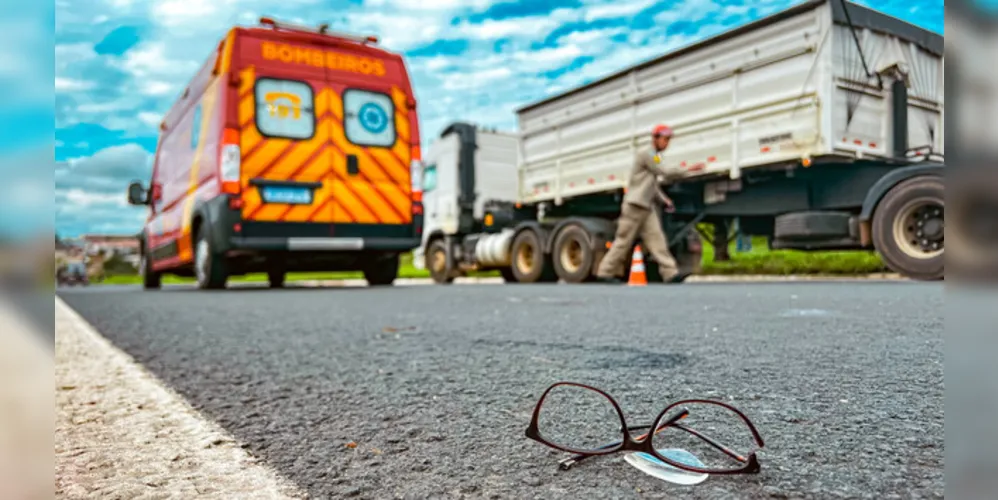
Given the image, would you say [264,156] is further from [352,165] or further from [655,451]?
[655,451]

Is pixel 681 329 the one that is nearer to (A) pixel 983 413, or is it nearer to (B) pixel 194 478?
(B) pixel 194 478

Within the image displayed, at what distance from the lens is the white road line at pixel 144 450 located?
1.36 meters

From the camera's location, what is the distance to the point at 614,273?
1004cm

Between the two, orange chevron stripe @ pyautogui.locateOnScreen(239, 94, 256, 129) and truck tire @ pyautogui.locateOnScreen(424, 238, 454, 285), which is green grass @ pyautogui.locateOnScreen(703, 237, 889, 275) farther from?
orange chevron stripe @ pyautogui.locateOnScreen(239, 94, 256, 129)

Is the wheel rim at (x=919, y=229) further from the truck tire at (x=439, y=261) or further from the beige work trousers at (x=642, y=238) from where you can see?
the truck tire at (x=439, y=261)

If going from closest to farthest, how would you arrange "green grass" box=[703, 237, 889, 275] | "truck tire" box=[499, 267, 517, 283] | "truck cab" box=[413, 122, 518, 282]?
"green grass" box=[703, 237, 889, 275] < "truck tire" box=[499, 267, 517, 283] < "truck cab" box=[413, 122, 518, 282]

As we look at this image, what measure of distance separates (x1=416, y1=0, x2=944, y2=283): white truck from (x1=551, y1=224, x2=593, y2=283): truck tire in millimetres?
26

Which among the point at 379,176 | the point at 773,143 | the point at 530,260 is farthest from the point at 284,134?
the point at 773,143

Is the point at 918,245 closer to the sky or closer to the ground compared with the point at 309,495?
closer to the sky

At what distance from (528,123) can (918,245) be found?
7241 mm

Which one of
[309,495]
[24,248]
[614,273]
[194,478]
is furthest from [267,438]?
[614,273]

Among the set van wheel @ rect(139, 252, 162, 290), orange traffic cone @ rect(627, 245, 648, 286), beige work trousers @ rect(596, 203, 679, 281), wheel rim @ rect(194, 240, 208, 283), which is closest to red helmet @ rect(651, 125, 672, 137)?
beige work trousers @ rect(596, 203, 679, 281)

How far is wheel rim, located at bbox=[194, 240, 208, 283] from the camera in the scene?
902 centimetres

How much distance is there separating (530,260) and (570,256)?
3.78 feet
